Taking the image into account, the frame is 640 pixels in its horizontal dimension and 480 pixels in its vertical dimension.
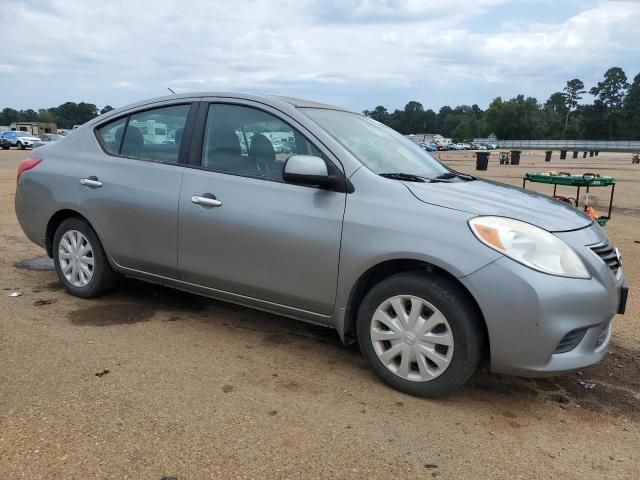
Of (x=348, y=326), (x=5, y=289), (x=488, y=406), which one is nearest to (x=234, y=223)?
(x=348, y=326)

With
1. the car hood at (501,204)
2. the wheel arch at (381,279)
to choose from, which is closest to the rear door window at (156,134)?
the wheel arch at (381,279)

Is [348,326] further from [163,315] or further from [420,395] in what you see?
[163,315]

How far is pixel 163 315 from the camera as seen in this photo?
15.0 ft

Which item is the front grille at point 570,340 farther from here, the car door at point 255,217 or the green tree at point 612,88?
the green tree at point 612,88

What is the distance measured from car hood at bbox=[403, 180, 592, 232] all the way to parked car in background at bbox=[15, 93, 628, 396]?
0.01 metres

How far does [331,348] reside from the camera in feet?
13.2

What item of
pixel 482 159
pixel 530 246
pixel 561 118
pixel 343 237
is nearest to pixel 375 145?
pixel 343 237

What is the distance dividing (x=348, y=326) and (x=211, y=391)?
0.91m

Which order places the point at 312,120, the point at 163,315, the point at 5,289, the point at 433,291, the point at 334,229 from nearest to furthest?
the point at 433,291, the point at 334,229, the point at 312,120, the point at 163,315, the point at 5,289

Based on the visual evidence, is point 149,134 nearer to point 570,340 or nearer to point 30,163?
point 30,163

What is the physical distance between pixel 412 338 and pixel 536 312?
2.26ft

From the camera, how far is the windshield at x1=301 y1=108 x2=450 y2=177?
3.69 meters

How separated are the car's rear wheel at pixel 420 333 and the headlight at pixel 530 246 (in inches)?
13.0

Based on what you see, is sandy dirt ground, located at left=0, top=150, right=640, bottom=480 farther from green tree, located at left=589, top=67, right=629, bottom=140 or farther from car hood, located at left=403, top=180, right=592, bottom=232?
green tree, located at left=589, top=67, right=629, bottom=140
